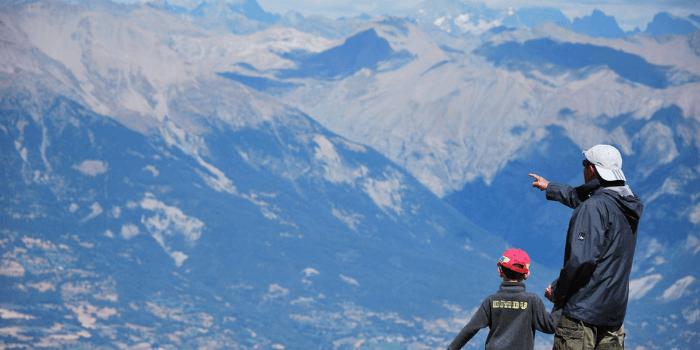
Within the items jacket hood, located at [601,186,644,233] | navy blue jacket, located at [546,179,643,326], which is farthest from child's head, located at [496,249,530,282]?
jacket hood, located at [601,186,644,233]

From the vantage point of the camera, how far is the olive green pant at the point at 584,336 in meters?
11.9

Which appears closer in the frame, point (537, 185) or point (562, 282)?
point (562, 282)

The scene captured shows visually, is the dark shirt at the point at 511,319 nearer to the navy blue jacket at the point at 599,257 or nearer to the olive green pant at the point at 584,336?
the olive green pant at the point at 584,336

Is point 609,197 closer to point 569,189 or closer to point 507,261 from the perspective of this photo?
point 569,189

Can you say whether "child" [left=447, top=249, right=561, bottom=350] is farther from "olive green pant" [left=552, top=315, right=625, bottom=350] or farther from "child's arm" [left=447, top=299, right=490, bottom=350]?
"olive green pant" [left=552, top=315, right=625, bottom=350]

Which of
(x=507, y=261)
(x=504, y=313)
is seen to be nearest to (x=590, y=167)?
(x=507, y=261)

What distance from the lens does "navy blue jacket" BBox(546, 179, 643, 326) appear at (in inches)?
448

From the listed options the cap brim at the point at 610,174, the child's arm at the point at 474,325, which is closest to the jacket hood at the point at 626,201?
the cap brim at the point at 610,174

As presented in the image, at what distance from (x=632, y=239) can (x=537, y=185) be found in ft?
6.93

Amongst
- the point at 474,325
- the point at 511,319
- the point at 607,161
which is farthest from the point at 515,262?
the point at 607,161

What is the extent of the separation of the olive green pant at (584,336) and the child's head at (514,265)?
A: 1.10 m

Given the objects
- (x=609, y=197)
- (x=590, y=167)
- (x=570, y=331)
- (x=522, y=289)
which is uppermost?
(x=590, y=167)

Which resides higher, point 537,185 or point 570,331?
point 537,185

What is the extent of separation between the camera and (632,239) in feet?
38.9
